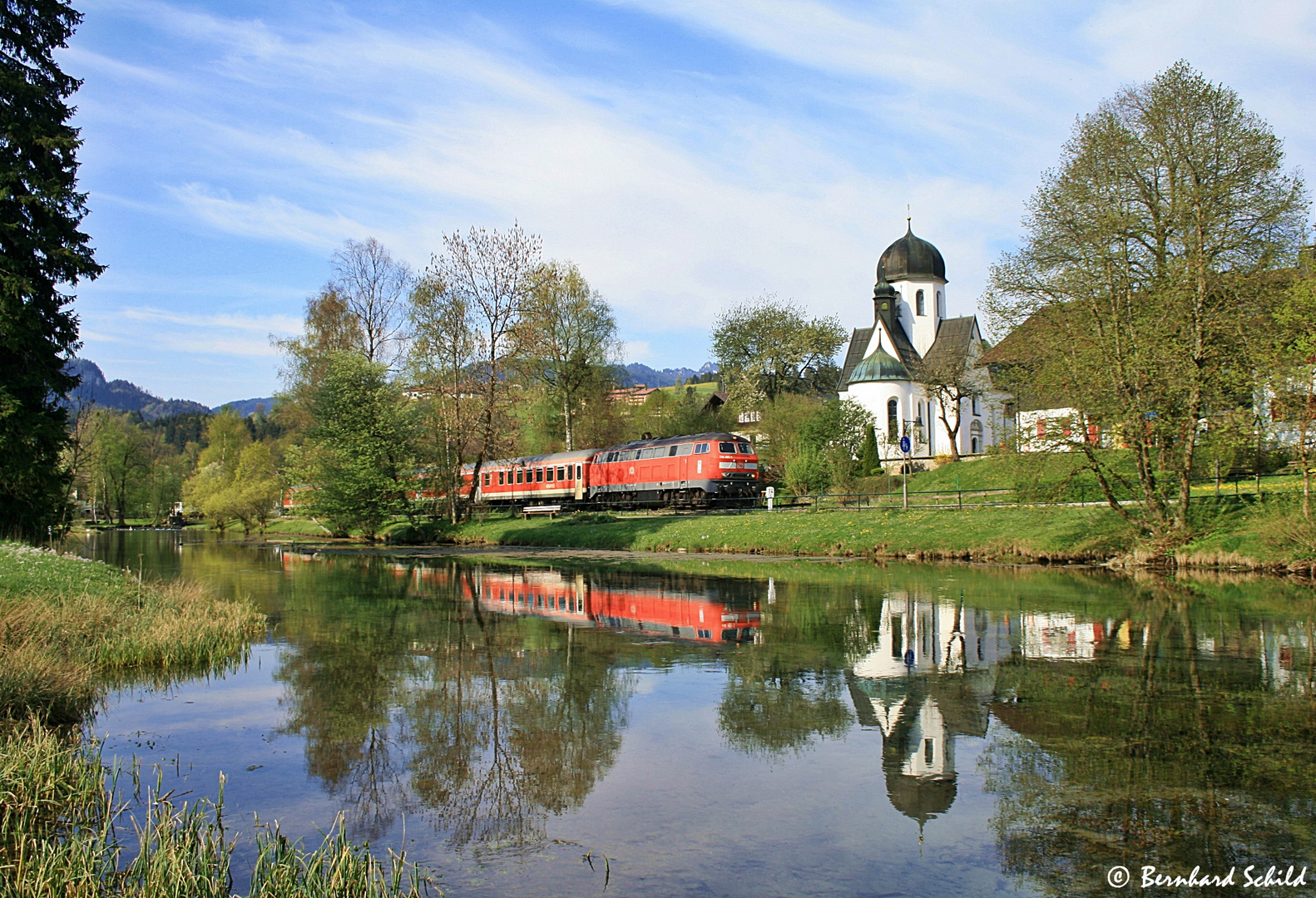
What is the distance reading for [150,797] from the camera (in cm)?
661

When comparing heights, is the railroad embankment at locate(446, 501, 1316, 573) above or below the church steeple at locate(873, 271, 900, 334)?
below

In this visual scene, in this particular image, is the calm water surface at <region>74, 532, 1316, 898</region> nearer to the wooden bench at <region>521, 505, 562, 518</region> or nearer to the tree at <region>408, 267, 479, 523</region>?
the tree at <region>408, 267, 479, 523</region>

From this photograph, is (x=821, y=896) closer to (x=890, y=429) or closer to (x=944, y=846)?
(x=944, y=846)

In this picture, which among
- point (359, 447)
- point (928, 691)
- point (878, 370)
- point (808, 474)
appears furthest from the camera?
point (878, 370)

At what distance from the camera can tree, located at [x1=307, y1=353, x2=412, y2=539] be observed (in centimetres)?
3894

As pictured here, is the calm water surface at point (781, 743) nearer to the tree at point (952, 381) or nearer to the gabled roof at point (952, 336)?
the tree at point (952, 381)

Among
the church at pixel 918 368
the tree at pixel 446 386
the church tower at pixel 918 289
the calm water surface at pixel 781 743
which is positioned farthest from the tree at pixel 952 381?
the calm water surface at pixel 781 743

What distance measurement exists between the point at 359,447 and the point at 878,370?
113 feet

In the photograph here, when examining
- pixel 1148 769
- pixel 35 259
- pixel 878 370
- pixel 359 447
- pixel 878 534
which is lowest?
pixel 1148 769

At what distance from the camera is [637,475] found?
41.4 metres

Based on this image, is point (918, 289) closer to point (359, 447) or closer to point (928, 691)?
point (359, 447)

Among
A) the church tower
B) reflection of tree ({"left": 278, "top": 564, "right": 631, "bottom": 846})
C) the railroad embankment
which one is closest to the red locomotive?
the railroad embankment

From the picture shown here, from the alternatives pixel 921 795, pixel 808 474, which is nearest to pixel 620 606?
pixel 921 795

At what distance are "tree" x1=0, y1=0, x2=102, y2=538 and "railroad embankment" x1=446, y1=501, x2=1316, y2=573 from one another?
1793 cm
